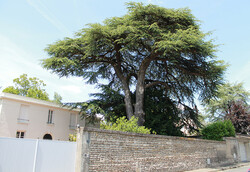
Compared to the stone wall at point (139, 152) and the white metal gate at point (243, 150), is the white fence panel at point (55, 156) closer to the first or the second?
the stone wall at point (139, 152)

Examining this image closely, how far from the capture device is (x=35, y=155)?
6.84m

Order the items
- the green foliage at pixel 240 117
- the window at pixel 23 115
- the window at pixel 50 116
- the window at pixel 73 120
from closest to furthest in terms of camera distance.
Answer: the window at pixel 23 115
the window at pixel 50 116
the window at pixel 73 120
the green foliage at pixel 240 117

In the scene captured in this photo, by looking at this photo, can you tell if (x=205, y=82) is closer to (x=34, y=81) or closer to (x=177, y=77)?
(x=177, y=77)

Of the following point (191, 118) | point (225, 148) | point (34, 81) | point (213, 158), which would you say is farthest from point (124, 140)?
point (34, 81)

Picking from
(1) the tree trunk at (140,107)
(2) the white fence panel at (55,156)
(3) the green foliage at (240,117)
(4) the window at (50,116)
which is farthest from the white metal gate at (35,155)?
(3) the green foliage at (240,117)

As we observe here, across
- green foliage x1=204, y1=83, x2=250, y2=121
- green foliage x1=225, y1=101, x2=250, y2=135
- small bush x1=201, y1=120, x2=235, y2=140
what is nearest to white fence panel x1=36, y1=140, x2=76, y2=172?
small bush x1=201, y1=120, x2=235, y2=140

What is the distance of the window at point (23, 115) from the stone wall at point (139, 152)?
1279 centimetres

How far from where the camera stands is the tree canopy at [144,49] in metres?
13.8

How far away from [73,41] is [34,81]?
2646 cm

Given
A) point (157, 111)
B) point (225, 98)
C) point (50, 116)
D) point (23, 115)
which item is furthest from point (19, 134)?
point (225, 98)

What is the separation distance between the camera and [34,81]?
127 ft

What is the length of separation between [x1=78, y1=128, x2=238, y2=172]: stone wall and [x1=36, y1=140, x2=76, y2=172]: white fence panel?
45cm

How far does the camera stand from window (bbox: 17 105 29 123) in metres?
18.2

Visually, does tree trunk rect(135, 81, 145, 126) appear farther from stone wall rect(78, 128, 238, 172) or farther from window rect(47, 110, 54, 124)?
window rect(47, 110, 54, 124)
